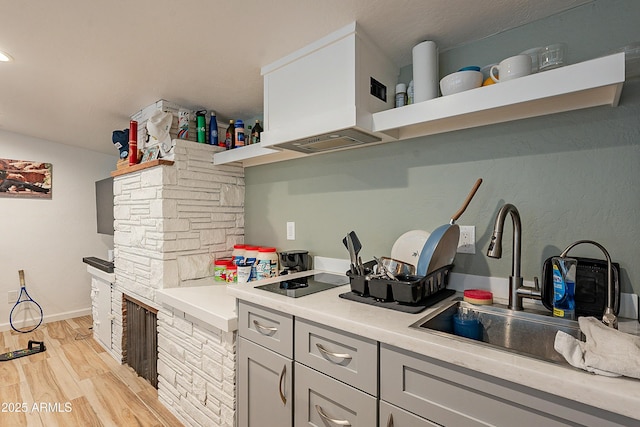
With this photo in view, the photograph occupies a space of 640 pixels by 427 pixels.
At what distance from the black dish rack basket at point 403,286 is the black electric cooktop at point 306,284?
242mm

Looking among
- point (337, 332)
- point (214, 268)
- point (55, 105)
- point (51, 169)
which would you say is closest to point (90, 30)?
point (55, 105)

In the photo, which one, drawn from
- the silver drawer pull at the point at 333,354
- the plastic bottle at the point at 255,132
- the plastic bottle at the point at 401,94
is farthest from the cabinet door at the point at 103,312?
the plastic bottle at the point at 401,94

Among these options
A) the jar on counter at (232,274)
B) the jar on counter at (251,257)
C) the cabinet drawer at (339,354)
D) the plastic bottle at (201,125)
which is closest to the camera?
the cabinet drawer at (339,354)

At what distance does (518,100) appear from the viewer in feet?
3.54

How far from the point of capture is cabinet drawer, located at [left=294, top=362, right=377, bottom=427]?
1041 millimetres

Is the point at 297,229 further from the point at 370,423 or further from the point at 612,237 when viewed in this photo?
the point at 612,237

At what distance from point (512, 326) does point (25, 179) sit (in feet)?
15.8

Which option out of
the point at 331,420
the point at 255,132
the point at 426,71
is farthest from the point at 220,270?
the point at 426,71

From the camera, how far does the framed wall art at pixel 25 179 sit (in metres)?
3.47

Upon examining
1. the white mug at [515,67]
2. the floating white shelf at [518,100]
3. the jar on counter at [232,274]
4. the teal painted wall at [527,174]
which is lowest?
the jar on counter at [232,274]

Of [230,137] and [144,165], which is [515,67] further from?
[144,165]

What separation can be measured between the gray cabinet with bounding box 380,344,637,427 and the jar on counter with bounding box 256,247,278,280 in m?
1.20

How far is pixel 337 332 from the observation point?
1.13 metres

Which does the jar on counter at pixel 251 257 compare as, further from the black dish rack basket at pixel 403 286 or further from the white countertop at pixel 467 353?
the black dish rack basket at pixel 403 286
